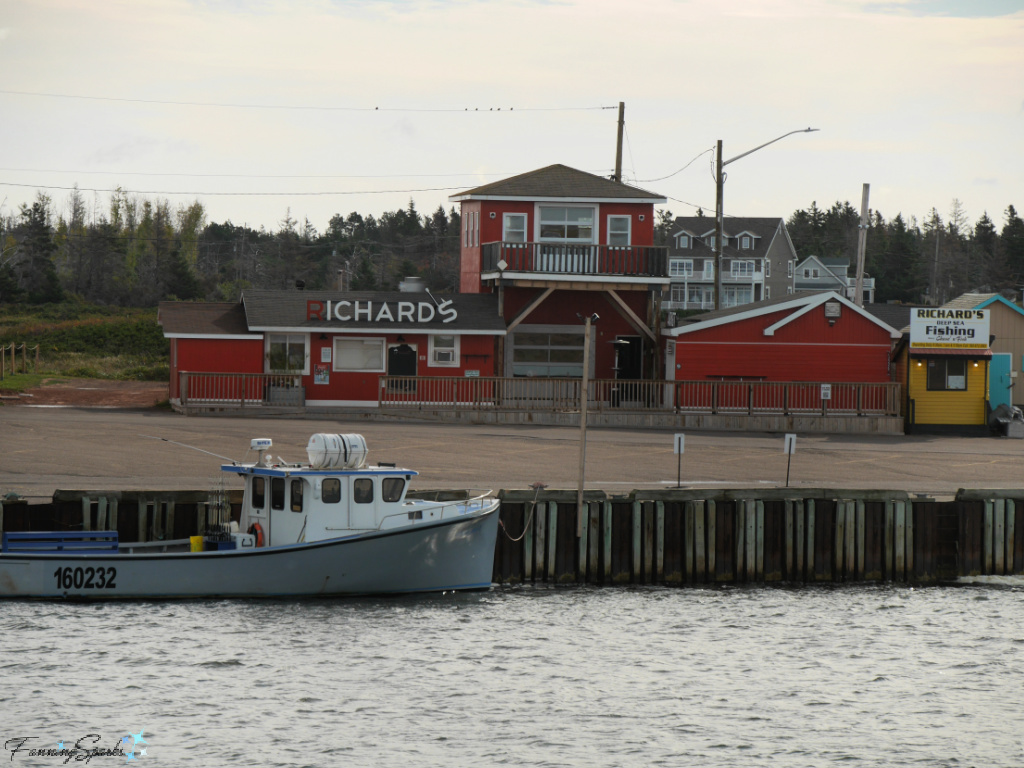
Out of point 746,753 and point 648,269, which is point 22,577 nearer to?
point 746,753

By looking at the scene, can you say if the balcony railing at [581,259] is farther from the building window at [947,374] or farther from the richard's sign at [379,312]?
the building window at [947,374]

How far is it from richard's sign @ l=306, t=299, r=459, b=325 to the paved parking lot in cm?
581

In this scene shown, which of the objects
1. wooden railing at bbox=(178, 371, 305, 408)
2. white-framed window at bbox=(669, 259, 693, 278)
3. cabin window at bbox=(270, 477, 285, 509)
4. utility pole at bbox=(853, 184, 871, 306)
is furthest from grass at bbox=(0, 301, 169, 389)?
white-framed window at bbox=(669, 259, 693, 278)

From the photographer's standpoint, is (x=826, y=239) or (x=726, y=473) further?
(x=826, y=239)

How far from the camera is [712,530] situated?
24.0m

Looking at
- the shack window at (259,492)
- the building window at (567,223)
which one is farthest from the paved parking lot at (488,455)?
the building window at (567,223)

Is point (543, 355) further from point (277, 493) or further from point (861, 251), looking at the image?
point (277, 493)

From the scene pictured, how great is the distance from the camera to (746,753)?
Result: 15.7 m

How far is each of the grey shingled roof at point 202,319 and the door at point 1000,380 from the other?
27.1 meters

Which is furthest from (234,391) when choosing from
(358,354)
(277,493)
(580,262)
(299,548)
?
(299,548)

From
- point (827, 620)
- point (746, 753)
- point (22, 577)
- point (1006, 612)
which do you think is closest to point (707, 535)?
point (827, 620)

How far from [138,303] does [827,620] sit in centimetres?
7657

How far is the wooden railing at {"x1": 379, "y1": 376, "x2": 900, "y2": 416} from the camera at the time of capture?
4212 cm

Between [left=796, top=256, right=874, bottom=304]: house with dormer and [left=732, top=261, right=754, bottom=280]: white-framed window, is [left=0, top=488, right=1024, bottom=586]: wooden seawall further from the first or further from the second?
[left=796, top=256, right=874, bottom=304]: house with dormer
